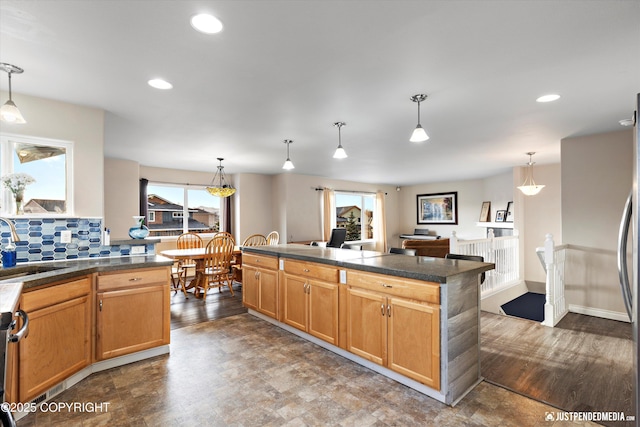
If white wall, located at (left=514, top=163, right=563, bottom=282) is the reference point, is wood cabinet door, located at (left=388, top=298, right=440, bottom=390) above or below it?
below

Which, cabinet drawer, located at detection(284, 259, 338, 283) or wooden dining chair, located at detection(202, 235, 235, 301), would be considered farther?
wooden dining chair, located at detection(202, 235, 235, 301)

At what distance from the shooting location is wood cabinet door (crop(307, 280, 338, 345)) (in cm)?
288

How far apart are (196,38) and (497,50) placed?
1897 millimetres

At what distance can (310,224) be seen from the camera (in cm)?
787

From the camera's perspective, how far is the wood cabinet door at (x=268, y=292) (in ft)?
11.9

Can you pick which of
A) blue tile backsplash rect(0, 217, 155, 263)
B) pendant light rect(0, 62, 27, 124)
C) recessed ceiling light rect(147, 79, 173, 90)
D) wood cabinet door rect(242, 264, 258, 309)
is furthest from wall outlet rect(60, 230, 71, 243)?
wood cabinet door rect(242, 264, 258, 309)

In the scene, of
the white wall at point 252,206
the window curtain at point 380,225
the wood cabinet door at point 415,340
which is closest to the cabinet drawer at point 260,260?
the wood cabinet door at point 415,340

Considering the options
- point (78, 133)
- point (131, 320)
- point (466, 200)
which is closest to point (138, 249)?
point (131, 320)

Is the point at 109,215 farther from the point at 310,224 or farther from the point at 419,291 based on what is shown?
A: the point at 419,291

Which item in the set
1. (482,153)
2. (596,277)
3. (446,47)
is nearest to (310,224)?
(482,153)

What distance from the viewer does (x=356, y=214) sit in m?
9.49

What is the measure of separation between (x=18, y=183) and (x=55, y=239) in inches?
22.2

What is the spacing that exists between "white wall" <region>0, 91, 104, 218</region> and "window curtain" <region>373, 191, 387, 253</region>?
7653 millimetres

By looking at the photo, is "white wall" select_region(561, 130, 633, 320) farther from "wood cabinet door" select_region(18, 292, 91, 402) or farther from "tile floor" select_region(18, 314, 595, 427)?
"wood cabinet door" select_region(18, 292, 91, 402)
